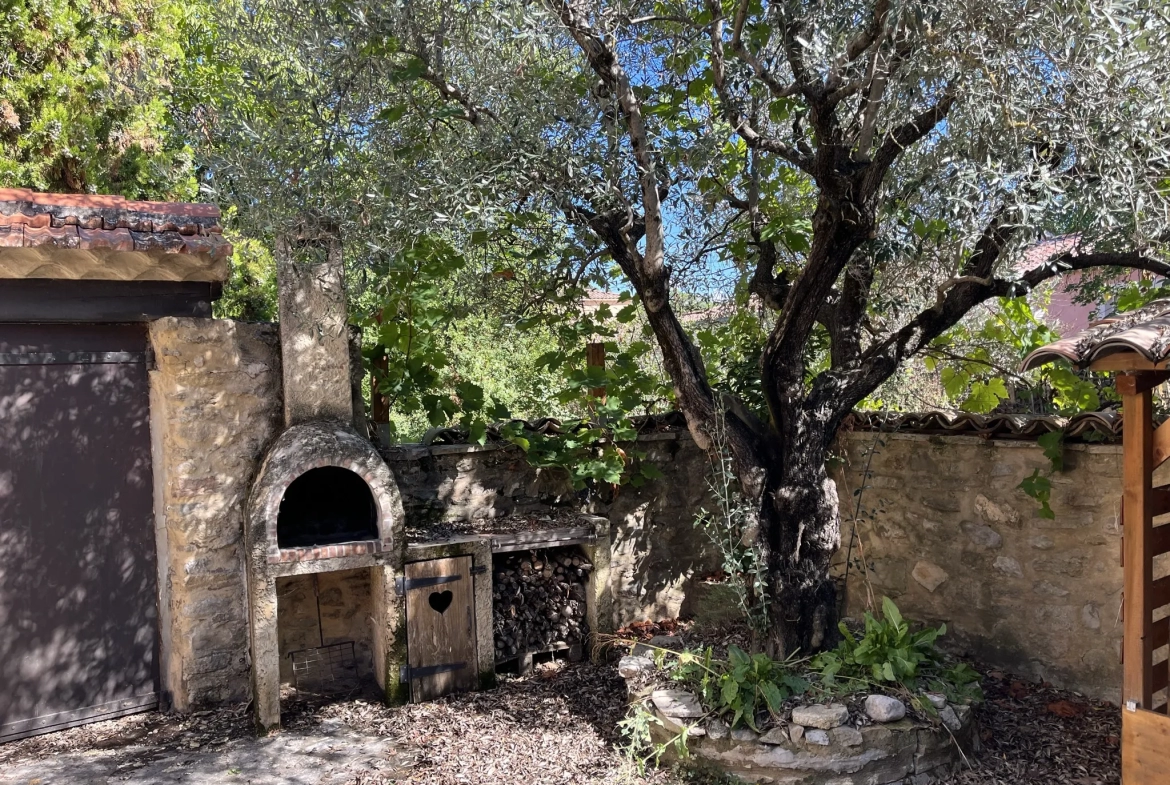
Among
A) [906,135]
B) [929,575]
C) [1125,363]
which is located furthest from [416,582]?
[1125,363]

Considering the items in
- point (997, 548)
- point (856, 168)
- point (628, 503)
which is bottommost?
point (997, 548)

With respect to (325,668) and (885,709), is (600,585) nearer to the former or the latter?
(325,668)

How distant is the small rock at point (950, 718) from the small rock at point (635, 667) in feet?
5.02

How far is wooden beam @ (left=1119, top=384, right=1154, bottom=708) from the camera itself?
12.1 ft

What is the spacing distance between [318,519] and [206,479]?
77 centimetres

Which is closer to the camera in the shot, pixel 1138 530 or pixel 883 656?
pixel 1138 530

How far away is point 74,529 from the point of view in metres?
5.05

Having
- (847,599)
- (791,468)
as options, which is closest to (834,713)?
(791,468)

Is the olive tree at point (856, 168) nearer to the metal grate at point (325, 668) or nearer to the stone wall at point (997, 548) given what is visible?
the stone wall at point (997, 548)

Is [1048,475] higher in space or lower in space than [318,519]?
higher

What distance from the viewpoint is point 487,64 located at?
477 centimetres

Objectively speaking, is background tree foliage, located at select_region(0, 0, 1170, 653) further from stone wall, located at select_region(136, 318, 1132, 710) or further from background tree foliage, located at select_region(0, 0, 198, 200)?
background tree foliage, located at select_region(0, 0, 198, 200)

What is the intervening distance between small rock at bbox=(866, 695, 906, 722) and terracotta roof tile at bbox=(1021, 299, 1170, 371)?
70.2 inches

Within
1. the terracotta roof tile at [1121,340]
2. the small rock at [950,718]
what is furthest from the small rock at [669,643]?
the terracotta roof tile at [1121,340]
